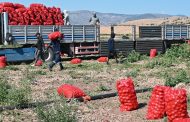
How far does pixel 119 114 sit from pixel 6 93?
2859mm

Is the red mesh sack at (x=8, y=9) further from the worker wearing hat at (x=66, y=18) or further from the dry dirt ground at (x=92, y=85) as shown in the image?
the dry dirt ground at (x=92, y=85)

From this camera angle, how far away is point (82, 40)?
86.3ft

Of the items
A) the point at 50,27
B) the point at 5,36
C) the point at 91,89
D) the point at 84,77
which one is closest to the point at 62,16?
the point at 50,27

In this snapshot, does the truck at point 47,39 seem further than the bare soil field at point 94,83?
Yes

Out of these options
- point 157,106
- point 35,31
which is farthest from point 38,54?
point 157,106

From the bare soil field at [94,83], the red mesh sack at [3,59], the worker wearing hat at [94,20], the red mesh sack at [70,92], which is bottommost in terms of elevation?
the bare soil field at [94,83]

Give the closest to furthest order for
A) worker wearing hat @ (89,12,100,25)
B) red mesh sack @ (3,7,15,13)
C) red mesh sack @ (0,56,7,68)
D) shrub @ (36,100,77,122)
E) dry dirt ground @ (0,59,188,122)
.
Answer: shrub @ (36,100,77,122)
dry dirt ground @ (0,59,188,122)
red mesh sack @ (0,56,7,68)
red mesh sack @ (3,7,15,13)
worker wearing hat @ (89,12,100,25)

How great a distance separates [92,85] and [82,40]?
1139 cm

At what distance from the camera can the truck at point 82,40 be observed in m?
23.6

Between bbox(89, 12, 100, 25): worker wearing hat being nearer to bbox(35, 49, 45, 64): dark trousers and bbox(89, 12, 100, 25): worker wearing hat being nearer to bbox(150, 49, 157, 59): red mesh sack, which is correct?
bbox(150, 49, 157, 59): red mesh sack

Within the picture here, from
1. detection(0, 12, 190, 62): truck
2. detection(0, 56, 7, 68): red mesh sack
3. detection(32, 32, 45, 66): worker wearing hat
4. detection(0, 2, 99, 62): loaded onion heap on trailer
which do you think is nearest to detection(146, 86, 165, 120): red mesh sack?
detection(0, 12, 190, 62): truck

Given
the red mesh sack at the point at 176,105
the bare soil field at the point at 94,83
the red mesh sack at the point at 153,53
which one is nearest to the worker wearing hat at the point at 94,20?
the red mesh sack at the point at 153,53

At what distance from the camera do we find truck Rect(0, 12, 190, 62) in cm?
2361

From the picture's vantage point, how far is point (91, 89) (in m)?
14.2
